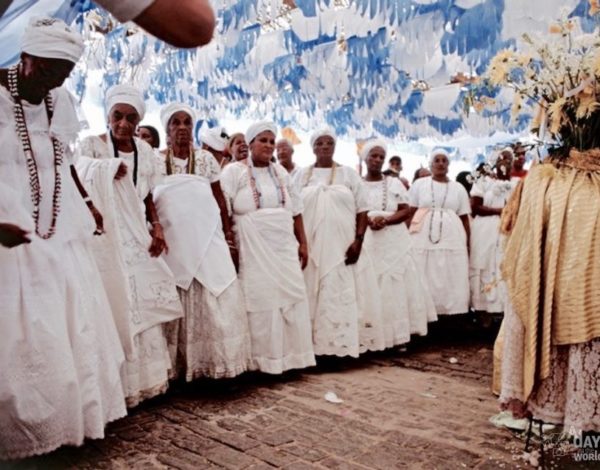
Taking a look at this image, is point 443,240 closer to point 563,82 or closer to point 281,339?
point 281,339

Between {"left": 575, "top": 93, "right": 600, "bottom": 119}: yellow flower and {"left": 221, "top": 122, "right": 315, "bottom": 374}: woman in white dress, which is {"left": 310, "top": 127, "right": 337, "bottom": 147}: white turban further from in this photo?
{"left": 575, "top": 93, "right": 600, "bottom": 119}: yellow flower

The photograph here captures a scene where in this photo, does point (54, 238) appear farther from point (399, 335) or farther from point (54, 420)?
point (399, 335)

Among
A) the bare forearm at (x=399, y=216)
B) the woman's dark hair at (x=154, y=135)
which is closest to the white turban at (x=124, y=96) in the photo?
the woman's dark hair at (x=154, y=135)

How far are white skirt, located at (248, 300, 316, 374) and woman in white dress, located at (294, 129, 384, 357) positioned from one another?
1.10 ft

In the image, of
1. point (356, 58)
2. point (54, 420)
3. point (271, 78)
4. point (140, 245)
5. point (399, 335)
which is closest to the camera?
point (54, 420)

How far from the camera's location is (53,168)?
2.76 m

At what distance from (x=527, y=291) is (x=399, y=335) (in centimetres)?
269

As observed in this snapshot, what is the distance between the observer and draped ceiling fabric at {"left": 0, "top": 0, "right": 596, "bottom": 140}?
17.9ft

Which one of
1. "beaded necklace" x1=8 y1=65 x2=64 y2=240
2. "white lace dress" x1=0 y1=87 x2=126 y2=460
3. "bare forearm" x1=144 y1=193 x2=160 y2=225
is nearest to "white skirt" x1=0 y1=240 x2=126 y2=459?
"white lace dress" x1=0 y1=87 x2=126 y2=460

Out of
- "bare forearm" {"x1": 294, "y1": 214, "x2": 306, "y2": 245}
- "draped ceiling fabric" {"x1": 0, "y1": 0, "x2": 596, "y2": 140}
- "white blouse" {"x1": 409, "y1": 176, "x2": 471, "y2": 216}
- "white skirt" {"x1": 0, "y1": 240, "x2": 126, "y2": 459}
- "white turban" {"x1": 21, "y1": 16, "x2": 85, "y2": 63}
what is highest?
"draped ceiling fabric" {"x1": 0, "y1": 0, "x2": 596, "y2": 140}

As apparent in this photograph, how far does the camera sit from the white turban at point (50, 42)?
7.95 ft

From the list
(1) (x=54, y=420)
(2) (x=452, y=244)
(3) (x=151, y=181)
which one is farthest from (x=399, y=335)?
(1) (x=54, y=420)

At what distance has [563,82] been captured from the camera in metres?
2.81

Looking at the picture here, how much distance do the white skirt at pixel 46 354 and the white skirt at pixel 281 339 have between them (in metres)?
1.60
